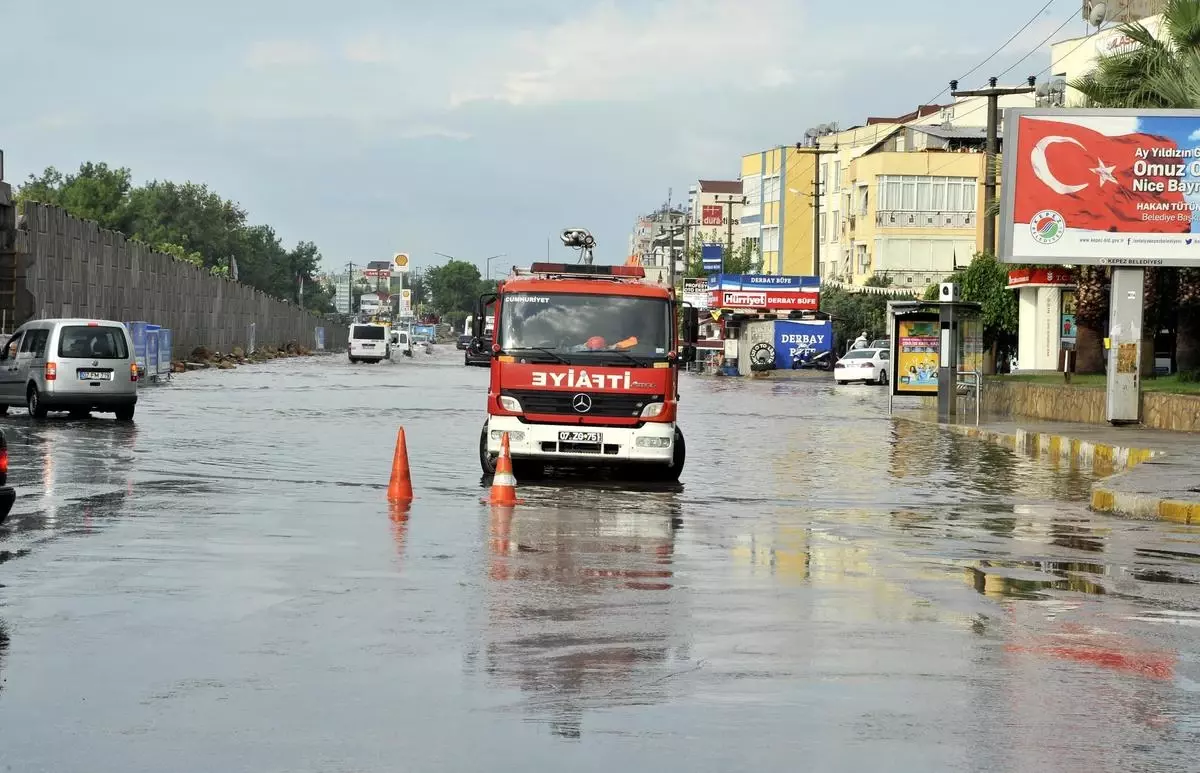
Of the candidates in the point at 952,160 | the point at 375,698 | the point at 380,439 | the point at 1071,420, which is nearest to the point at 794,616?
the point at 375,698

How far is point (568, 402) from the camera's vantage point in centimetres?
2012

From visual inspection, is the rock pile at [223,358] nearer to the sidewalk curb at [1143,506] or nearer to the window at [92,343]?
the window at [92,343]

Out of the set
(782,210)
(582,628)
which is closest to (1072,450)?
(582,628)

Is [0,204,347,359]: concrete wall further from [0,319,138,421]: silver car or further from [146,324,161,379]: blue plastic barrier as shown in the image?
[0,319,138,421]: silver car

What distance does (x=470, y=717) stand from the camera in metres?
7.47

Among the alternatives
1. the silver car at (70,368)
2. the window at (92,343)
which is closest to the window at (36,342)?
the silver car at (70,368)

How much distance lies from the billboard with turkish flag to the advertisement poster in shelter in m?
8.27

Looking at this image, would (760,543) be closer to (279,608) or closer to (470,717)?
(279,608)

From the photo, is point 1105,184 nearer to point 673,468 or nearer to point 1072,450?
point 1072,450

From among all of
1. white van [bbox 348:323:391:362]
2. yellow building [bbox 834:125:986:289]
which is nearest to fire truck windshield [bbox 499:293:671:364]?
white van [bbox 348:323:391:362]

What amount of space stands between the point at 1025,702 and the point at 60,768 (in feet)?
13.5

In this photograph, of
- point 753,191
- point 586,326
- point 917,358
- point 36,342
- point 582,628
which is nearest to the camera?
point 582,628

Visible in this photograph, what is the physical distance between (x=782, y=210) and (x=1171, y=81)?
85.8 m

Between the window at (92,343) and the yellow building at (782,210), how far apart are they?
87.7 metres
